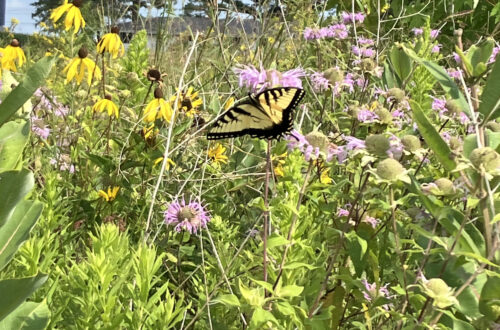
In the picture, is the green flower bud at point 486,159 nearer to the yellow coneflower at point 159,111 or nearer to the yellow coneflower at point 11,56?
the yellow coneflower at point 159,111

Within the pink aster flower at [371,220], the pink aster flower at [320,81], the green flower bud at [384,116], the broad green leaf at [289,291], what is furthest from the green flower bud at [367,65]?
the broad green leaf at [289,291]

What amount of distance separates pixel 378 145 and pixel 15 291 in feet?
2.09

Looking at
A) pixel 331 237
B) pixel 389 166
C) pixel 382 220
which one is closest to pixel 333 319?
pixel 331 237

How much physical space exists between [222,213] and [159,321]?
75 centimetres

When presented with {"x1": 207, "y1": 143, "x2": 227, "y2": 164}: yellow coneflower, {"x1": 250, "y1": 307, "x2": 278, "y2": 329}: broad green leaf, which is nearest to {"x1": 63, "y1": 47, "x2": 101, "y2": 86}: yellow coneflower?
{"x1": 207, "y1": 143, "x2": 227, "y2": 164}: yellow coneflower

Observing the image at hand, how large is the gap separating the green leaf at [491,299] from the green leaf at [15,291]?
0.63 meters

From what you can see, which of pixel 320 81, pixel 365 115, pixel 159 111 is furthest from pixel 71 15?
pixel 365 115

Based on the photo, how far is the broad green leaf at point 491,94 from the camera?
809mm

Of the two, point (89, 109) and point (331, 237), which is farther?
point (89, 109)

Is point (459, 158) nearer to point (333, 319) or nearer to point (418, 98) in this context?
point (333, 319)

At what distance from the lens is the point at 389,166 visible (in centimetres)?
88

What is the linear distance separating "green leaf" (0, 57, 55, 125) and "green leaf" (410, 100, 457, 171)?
1.73ft

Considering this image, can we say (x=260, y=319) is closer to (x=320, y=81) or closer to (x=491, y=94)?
(x=491, y=94)

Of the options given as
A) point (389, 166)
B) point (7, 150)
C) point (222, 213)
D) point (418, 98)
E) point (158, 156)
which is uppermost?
point (7, 150)
